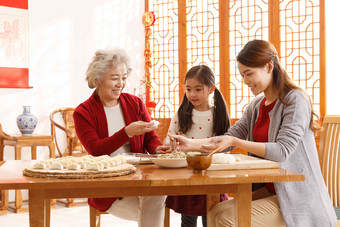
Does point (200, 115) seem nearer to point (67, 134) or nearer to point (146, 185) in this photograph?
point (146, 185)

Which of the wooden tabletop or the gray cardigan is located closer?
the wooden tabletop

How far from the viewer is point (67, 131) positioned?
4.88 meters

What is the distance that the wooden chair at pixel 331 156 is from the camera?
234 centimetres

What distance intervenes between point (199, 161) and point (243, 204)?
0.81 ft

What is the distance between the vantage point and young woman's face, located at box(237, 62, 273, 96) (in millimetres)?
2205

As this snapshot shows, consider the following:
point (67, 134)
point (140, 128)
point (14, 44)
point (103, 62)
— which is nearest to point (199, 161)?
point (140, 128)

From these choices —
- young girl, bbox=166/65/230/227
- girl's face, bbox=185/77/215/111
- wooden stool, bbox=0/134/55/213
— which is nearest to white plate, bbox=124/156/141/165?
young girl, bbox=166/65/230/227

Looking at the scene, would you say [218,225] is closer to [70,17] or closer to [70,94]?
[70,94]

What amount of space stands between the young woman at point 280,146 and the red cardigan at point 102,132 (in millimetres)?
395

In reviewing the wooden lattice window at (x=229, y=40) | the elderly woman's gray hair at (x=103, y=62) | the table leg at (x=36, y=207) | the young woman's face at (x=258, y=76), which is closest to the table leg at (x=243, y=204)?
the young woman's face at (x=258, y=76)

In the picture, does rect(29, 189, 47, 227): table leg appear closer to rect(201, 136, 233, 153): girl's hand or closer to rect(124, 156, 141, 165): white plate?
rect(124, 156, 141, 165): white plate

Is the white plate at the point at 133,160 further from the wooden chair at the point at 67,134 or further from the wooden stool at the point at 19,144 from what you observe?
the wooden chair at the point at 67,134

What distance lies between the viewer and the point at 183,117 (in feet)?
9.25

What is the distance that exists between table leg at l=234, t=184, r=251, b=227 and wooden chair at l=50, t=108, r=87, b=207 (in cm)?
323
